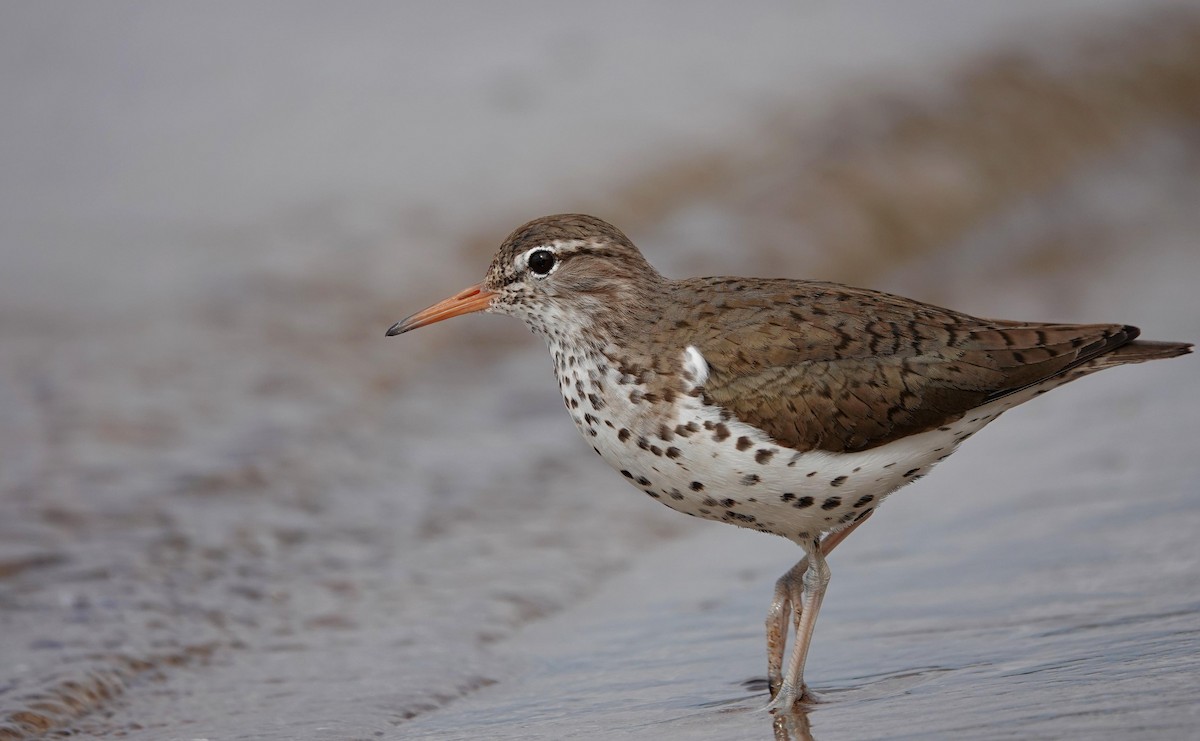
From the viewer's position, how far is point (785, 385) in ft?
21.6

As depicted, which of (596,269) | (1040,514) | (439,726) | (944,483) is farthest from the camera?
(944,483)

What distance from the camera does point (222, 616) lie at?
8055 mm

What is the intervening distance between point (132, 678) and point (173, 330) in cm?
516

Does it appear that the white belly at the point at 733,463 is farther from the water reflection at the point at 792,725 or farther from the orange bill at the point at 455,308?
the orange bill at the point at 455,308

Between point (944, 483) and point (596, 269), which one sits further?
point (944, 483)

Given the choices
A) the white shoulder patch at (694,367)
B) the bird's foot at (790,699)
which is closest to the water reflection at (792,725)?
the bird's foot at (790,699)

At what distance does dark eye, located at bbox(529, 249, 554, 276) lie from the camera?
7.36 metres

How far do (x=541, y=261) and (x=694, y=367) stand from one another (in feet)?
3.81

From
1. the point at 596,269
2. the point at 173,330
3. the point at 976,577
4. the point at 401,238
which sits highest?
the point at 401,238

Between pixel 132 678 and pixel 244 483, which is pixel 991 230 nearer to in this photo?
pixel 244 483

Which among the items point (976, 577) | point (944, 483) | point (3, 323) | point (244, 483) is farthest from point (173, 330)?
point (976, 577)

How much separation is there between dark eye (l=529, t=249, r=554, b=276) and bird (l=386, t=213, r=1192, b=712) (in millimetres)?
41

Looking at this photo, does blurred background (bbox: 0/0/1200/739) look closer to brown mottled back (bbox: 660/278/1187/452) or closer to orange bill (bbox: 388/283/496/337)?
brown mottled back (bbox: 660/278/1187/452)

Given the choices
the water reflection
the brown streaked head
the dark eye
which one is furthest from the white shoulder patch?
the water reflection
